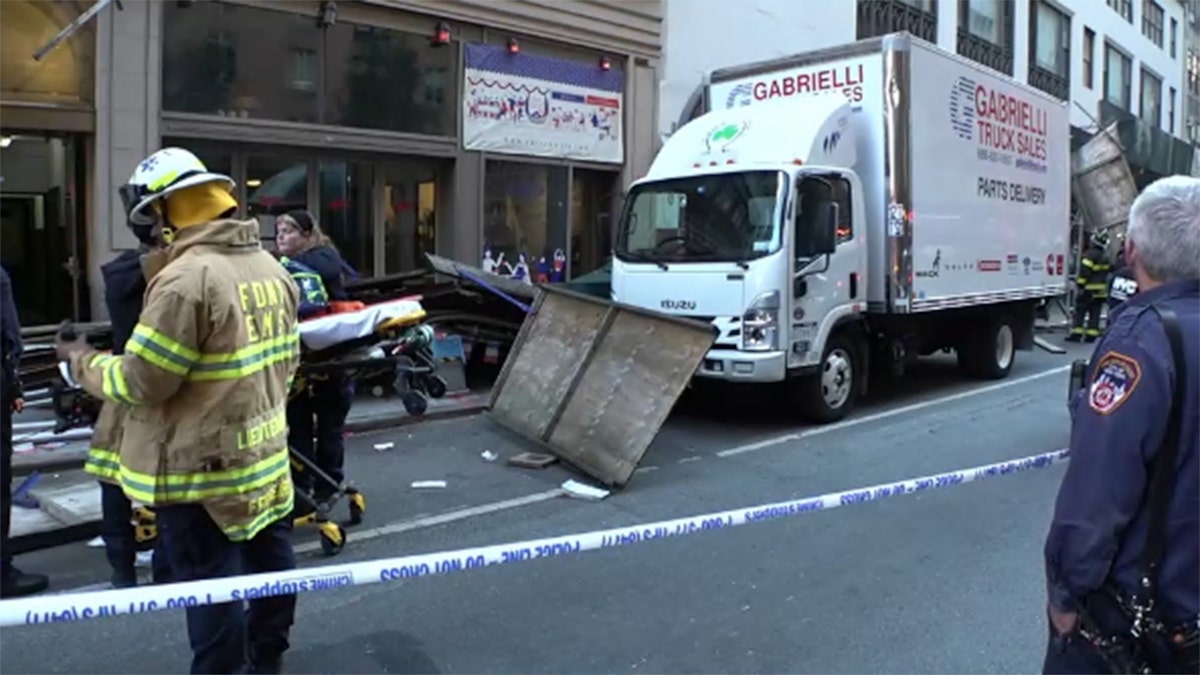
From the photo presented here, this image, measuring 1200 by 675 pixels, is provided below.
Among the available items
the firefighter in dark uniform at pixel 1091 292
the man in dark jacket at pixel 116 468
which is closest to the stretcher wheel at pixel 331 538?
the man in dark jacket at pixel 116 468

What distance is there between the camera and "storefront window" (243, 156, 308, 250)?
11.1 m

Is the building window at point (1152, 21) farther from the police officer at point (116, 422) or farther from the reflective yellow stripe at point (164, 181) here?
the reflective yellow stripe at point (164, 181)

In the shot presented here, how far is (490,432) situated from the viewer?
28.2 feet

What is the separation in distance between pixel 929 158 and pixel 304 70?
6756 millimetres

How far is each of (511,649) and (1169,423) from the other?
2.74 m

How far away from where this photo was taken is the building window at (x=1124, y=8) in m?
34.1

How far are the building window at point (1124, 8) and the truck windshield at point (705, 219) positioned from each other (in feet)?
99.8

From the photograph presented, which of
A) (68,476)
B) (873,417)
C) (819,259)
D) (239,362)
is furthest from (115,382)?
(873,417)

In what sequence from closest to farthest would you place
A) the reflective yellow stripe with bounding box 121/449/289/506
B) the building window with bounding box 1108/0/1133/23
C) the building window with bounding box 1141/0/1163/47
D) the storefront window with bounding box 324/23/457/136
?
the reflective yellow stripe with bounding box 121/449/289/506 → the storefront window with bounding box 324/23/457/136 → the building window with bounding box 1108/0/1133/23 → the building window with bounding box 1141/0/1163/47

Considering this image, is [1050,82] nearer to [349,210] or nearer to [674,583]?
[349,210]

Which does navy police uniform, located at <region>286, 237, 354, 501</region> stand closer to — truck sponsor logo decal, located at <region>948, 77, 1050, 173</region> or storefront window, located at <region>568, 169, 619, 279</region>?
truck sponsor logo decal, located at <region>948, 77, 1050, 173</region>

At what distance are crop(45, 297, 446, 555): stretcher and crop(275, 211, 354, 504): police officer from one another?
84 millimetres

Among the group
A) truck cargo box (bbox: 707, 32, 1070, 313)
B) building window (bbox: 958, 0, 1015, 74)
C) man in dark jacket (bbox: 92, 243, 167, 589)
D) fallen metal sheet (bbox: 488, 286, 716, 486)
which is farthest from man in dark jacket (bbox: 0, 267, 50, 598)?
building window (bbox: 958, 0, 1015, 74)

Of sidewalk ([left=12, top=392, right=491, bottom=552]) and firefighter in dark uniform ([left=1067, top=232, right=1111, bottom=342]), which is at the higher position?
firefighter in dark uniform ([left=1067, top=232, right=1111, bottom=342])
